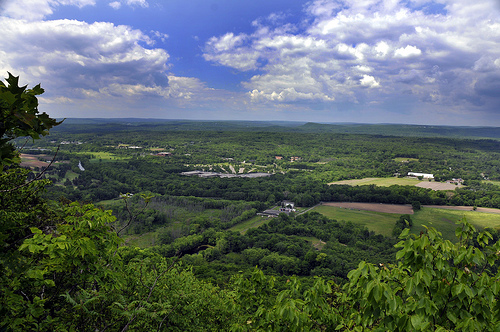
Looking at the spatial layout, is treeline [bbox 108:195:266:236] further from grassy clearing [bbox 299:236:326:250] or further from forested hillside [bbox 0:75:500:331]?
grassy clearing [bbox 299:236:326:250]

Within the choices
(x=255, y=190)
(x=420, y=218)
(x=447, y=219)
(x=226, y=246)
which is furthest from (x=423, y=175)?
(x=226, y=246)

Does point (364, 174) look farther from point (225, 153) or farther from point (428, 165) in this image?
point (225, 153)

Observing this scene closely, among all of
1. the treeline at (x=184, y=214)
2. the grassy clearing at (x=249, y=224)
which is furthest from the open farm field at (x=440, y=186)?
the grassy clearing at (x=249, y=224)

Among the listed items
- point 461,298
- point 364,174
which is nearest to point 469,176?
point 364,174

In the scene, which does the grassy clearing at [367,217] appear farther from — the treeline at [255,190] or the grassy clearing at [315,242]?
the grassy clearing at [315,242]

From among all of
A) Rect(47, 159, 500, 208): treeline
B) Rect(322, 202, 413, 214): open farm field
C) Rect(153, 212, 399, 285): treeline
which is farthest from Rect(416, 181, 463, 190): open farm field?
Rect(153, 212, 399, 285): treeline

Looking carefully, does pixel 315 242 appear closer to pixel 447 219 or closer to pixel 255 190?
pixel 447 219
